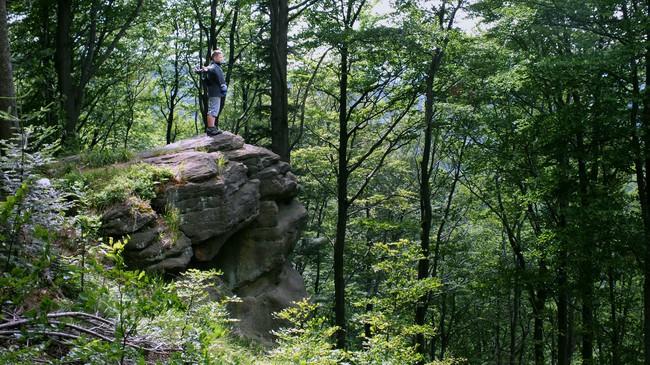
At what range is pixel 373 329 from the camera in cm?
709

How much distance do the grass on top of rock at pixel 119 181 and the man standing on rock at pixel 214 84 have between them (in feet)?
7.64

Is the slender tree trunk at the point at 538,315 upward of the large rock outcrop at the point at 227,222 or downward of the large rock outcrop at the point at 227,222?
downward

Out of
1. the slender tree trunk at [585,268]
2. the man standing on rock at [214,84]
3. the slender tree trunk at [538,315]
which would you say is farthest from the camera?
the slender tree trunk at [538,315]

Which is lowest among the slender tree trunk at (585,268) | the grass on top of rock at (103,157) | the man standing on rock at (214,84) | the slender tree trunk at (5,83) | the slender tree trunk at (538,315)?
the slender tree trunk at (538,315)

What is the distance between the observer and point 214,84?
1130cm

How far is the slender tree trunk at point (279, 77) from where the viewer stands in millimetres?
12547

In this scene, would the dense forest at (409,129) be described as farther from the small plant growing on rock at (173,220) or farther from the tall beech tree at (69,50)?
the small plant growing on rock at (173,220)

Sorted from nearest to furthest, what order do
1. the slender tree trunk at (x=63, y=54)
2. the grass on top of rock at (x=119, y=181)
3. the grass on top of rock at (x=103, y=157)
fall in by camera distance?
the grass on top of rock at (x=119, y=181) < the grass on top of rock at (x=103, y=157) < the slender tree trunk at (x=63, y=54)

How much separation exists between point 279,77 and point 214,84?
1.91 meters

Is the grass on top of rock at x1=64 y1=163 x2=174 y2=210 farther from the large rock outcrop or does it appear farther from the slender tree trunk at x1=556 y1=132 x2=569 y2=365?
the slender tree trunk at x1=556 y1=132 x2=569 y2=365

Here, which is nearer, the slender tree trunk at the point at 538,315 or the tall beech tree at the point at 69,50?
the tall beech tree at the point at 69,50

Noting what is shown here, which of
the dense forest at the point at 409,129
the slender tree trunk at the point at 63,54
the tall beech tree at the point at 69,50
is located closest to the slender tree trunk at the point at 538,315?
the dense forest at the point at 409,129

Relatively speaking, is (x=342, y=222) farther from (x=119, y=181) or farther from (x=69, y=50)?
(x=69, y=50)

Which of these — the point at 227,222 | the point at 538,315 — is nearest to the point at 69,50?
the point at 227,222
